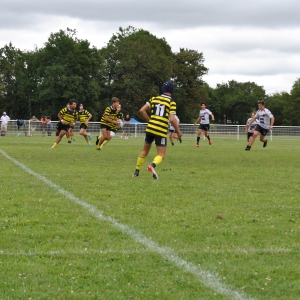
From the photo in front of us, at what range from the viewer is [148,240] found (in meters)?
5.48

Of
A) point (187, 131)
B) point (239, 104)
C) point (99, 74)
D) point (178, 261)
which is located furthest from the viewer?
point (239, 104)

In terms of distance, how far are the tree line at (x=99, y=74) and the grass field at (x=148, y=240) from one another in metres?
66.8

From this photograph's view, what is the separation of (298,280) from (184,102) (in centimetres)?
8219

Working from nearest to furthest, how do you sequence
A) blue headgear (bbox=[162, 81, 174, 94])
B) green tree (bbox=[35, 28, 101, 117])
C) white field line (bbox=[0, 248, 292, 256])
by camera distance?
1. white field line (bbox=[0, 248, 292, 256])
2. blue headgear (bbox=[162, 81, 174, 94])
3. green tree (bbox=[35, 28, 101, 117])

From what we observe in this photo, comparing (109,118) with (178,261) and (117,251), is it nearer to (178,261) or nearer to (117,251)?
(117,251)

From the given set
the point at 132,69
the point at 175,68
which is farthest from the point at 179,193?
the point at 175,68

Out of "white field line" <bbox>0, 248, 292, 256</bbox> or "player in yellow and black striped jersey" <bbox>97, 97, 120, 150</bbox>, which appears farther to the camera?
"player in yellow and black striped jersey" <bbox>97, 97, 120, 150</bbox>

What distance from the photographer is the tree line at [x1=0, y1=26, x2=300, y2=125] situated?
7612 centimetres

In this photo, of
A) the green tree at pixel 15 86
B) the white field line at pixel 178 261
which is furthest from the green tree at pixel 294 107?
the white field line at pixel 178 261

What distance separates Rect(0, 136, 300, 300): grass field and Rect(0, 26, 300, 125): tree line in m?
66.8

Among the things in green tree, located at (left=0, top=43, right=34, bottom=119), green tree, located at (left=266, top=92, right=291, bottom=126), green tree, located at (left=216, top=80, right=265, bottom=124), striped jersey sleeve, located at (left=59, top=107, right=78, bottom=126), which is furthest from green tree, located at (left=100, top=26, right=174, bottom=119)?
striped jersey sleeve, located at (left=59, top=107, right=78, bottom=126)

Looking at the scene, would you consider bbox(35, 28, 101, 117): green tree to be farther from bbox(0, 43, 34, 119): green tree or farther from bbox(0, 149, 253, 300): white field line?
bbox(0, 149, 253, 300): white field line

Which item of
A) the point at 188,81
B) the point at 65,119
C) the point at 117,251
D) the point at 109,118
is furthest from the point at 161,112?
the point at 188,81

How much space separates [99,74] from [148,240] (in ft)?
255
